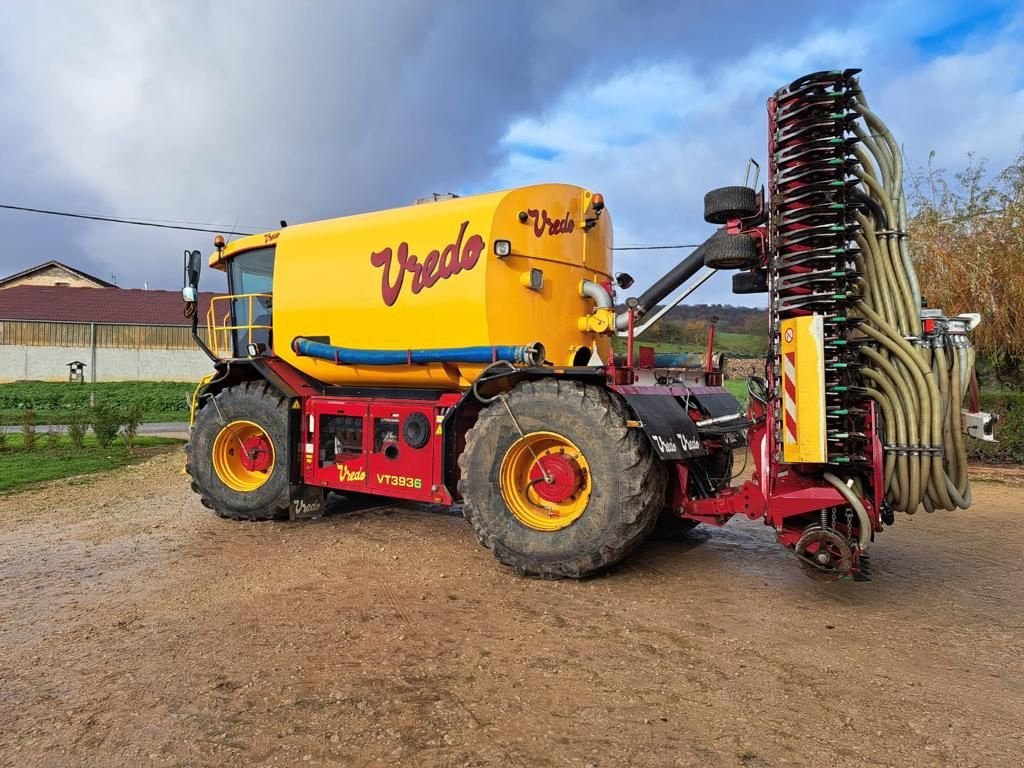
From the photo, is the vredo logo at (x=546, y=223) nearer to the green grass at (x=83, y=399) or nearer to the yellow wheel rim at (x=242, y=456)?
the yellow wheel rim at (x=242, y=456)

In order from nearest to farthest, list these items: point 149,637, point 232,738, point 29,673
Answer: point 232,738
point 29,673
point 149,637

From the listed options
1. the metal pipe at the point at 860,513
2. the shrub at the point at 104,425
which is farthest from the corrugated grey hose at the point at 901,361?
the shrub at the point at 104,425

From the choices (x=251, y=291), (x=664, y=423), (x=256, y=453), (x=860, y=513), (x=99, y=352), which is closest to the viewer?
(x=860, y=513)

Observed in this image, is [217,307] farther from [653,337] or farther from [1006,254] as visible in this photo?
[1006,254]

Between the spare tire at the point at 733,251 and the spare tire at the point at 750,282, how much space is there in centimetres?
20

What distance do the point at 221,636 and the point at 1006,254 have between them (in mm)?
13752

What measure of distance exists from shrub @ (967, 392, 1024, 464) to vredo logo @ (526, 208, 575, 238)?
9444 millimetres

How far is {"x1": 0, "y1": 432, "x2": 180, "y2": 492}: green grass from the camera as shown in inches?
420

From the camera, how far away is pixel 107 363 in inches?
1390

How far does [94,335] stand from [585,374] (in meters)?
36.8

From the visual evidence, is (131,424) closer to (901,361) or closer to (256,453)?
(256,453)

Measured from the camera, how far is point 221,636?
420 cm

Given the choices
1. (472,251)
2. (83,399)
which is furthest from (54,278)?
(472,251)

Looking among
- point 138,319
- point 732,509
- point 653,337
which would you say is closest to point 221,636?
point 732,509
